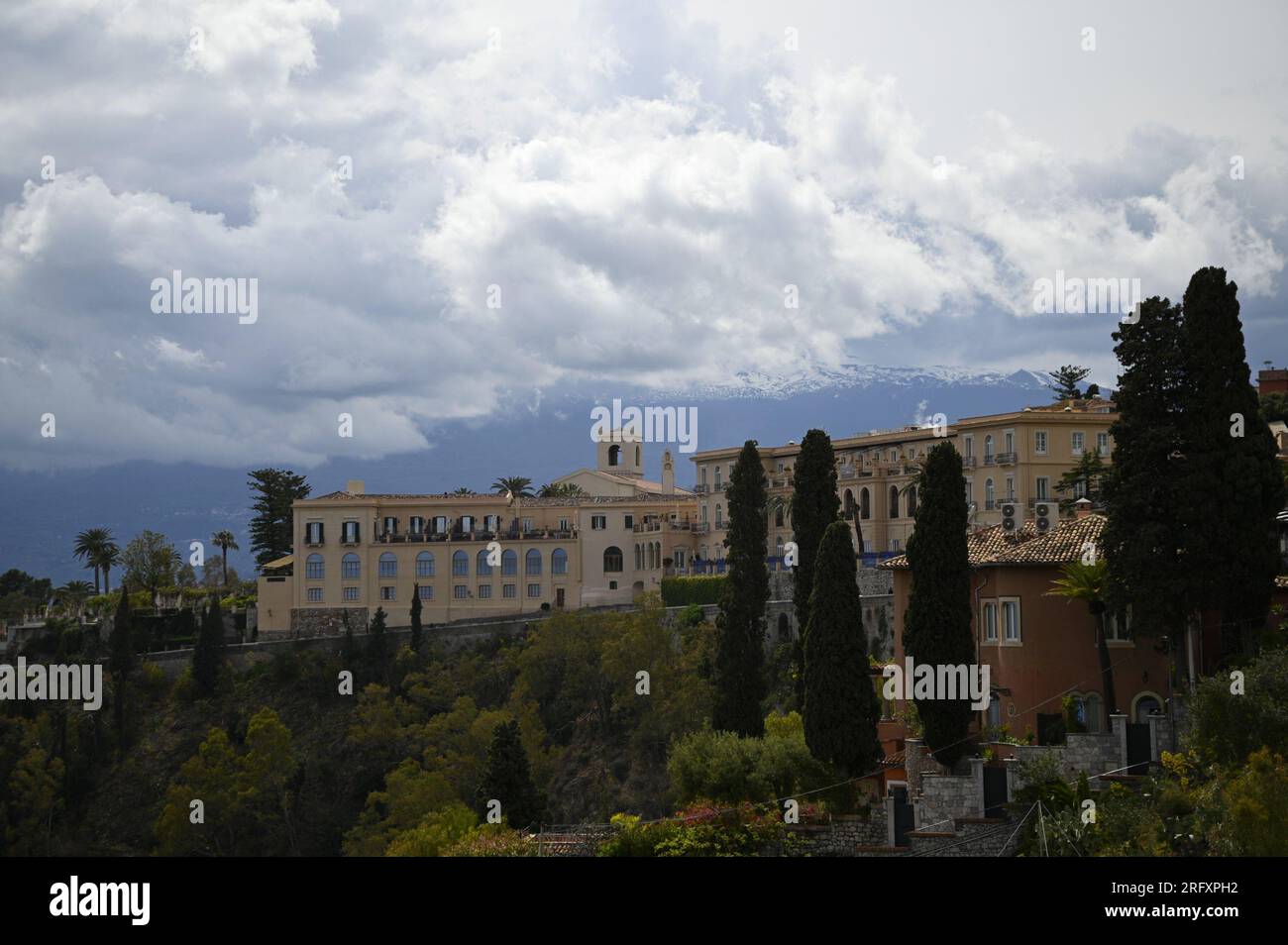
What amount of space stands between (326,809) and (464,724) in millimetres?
9874

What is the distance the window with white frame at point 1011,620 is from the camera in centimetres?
3894

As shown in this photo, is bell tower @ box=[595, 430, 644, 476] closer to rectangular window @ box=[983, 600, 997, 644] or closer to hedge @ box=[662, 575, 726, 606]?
hedge @ box=[662, 575, 726, 606]

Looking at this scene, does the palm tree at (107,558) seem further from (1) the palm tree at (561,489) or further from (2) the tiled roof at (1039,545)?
(2) the tiled roof at (1039,545)

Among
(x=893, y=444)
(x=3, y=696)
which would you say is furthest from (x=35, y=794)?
(x=893, y=444)

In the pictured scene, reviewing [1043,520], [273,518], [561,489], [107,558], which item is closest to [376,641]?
[273,518]

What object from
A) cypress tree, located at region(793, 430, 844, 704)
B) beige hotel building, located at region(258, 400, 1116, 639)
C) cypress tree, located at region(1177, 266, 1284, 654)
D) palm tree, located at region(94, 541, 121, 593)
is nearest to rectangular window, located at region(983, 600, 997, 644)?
cypress tree, located at region(1177, 266, 1284, 654)

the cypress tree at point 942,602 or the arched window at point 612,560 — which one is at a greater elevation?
the arched window at point 612,560

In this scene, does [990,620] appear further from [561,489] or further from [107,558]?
[107,558]

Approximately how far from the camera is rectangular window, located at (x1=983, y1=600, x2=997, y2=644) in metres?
39.5

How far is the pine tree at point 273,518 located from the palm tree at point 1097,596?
86939 millimetres

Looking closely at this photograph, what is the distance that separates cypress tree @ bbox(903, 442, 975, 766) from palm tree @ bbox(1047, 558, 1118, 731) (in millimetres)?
2381

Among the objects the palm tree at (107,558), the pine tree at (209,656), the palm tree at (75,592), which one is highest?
the palm tree at (107,558)

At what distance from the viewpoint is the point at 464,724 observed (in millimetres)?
72688

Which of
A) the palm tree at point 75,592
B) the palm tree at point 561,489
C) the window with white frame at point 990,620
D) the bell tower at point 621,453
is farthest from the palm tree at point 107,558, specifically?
the window with white frame at point 990,620
